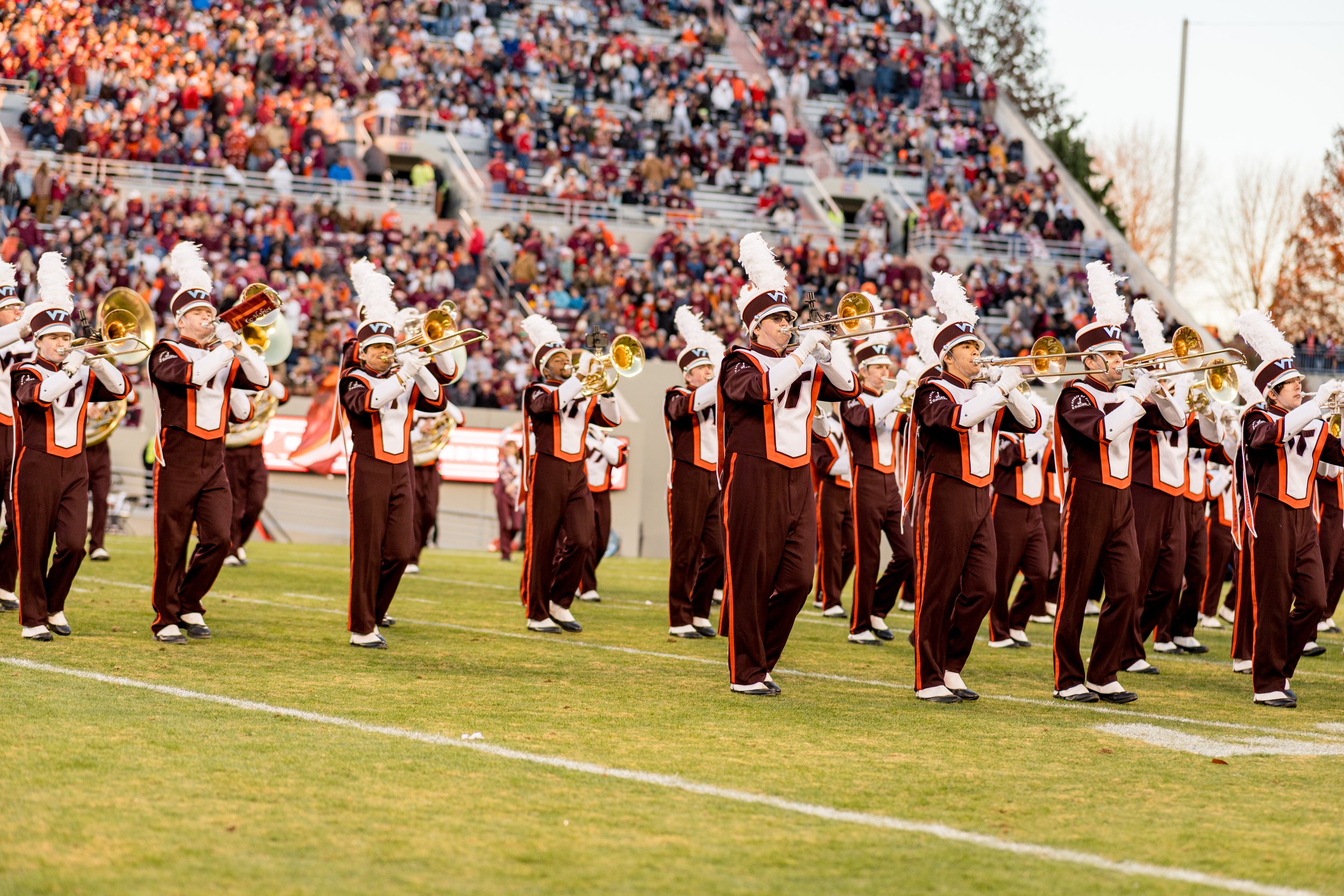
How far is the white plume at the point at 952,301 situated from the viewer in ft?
26.3

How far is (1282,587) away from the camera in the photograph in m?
8.23

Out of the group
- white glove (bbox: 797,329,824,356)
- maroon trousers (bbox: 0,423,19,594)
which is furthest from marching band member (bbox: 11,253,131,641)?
white glove (bbox: 797,329,824,356)

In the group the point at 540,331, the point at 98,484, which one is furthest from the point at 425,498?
the point at 540,331

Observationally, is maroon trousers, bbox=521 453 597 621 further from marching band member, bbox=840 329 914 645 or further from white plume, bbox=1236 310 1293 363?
white plume, bbox=1236 310 1293 363

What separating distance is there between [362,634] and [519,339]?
15648mm

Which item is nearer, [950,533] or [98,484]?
[950,533]

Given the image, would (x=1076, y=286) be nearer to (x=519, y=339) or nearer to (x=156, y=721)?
(x=519, y=339)

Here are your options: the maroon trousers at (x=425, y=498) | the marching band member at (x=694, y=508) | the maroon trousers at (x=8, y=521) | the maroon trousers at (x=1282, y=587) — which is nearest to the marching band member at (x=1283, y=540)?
the maroon trousers at (x=1282, y=587)

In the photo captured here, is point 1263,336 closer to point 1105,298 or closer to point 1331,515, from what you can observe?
point 1105,298

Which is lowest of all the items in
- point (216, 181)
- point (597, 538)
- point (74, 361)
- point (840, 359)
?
point (597, 538)

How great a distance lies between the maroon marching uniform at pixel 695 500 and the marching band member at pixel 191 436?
3247mm

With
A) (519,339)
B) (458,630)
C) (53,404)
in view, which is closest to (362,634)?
(458,630)

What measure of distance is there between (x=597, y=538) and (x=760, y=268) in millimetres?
6100

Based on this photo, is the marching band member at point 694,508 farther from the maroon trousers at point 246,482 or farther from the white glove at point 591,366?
the maroon trousers at point 246,482
